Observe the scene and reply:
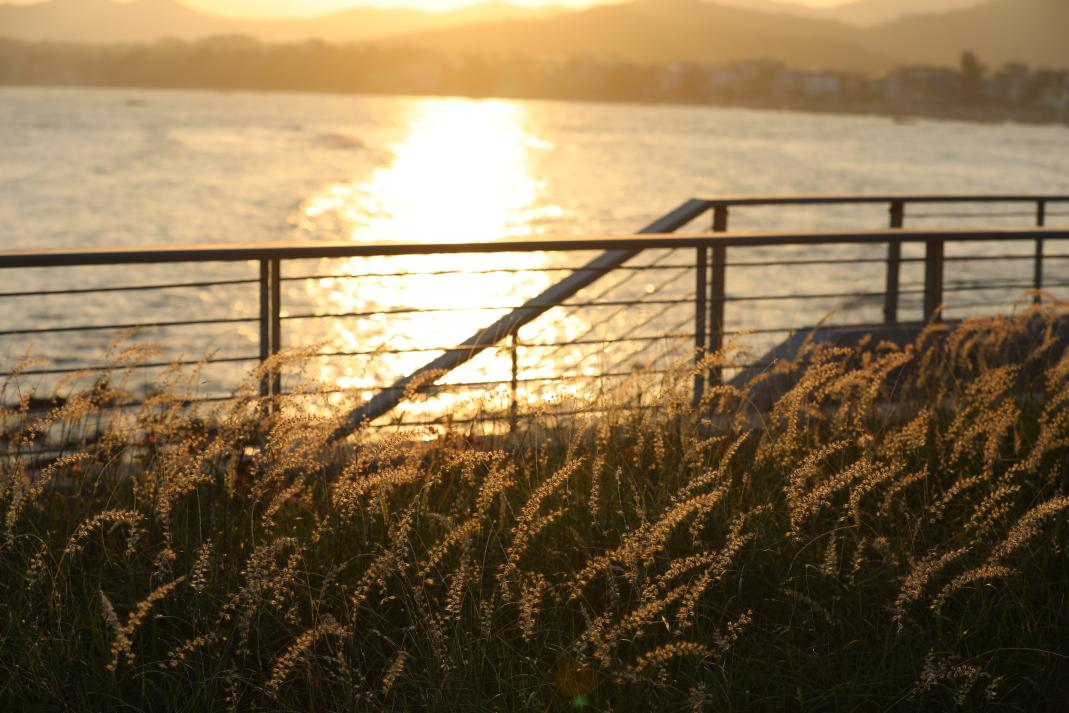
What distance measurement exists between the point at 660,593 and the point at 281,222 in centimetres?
3605

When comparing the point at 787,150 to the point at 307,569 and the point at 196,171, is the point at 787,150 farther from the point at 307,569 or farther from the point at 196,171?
the point at 307,569

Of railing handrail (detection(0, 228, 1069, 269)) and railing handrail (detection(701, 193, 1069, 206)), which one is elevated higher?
railing handrail (detection(701, 193, 1069, 206))

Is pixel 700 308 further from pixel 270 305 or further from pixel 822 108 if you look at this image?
pixel 822 108

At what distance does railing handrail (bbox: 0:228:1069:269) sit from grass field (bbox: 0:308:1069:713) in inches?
17.8

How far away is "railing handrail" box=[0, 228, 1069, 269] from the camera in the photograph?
3.54m

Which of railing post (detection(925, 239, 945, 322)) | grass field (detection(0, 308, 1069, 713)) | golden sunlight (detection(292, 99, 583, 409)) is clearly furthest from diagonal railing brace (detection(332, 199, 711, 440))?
railing post (detection(925, 239, 945, 322))

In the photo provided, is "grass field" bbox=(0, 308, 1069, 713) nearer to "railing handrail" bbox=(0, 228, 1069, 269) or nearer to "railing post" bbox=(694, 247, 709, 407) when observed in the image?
"railing handrail" bbox=(0, 228, 1069, 269)

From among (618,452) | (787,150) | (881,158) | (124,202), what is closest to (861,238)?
(618,452)

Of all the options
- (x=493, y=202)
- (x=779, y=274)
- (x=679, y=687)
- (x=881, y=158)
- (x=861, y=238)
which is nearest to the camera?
(x=679, y=687)

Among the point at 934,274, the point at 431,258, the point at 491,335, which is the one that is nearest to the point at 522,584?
the point at 491,335

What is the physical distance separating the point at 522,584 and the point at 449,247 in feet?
5.11

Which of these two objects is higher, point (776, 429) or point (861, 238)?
point (861, 238)

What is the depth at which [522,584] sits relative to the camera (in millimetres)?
2740

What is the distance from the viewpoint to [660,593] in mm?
2912
